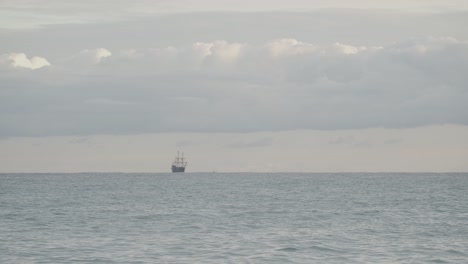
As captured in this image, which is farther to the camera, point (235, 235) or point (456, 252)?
point (235, 235)

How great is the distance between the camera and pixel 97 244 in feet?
162

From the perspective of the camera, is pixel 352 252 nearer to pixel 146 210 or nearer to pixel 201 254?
pixel 201 254

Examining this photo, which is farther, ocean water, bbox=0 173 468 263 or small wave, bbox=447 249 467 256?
small wave, bbox=447 249 467 256

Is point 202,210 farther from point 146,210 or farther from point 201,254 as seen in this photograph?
point 201,254

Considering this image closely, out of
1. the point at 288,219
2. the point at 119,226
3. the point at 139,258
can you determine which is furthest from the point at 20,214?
the point at 139,258

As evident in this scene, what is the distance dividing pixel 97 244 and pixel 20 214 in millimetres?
30595

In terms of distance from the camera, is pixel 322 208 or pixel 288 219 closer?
pixel 288 219

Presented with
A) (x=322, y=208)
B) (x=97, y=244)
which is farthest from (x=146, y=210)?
(x=97, y=244)

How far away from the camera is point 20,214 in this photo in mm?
76938

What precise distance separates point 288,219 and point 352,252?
23461mm

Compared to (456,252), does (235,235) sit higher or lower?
higher

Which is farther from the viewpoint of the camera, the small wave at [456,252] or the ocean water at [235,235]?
the small wave at [456,252]

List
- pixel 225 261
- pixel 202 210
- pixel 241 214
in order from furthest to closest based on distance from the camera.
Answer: pixel 202 210 < pixel 241 214 < pixel 225 261

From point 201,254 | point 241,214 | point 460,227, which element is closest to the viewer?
point 201,254
